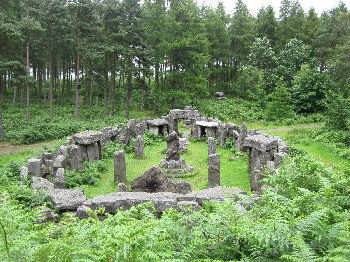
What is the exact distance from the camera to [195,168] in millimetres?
26156

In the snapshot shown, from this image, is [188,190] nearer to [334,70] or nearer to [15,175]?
[15,175]

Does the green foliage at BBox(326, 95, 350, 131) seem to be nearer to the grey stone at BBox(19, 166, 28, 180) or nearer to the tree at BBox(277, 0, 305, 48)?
the grey stone at BBox(19, 166, 28, 180)

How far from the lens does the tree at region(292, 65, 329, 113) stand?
45844 mm

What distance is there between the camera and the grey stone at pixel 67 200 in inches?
617

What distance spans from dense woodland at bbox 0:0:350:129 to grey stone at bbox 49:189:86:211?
18.3m

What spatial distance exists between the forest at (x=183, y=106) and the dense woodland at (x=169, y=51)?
0.17 m

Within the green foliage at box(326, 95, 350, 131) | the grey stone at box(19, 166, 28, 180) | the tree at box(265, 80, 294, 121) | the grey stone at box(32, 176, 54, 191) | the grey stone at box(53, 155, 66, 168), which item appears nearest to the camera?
the grey stone at box(32, 176, 54, 191)

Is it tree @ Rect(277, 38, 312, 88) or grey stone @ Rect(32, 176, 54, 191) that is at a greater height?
tree @ Rect(277, 38, 312, 88)

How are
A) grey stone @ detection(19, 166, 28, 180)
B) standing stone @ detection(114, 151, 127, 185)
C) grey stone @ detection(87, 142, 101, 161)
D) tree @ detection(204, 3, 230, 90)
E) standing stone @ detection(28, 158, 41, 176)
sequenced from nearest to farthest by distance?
grey stone @ detection(19, 166, 28, 180) → standing stone @ detection(28, 158, 41, 176) → standing stone @ detection(114, 151, 127, 185) → grey stone @ detection(87, 142, 101, 161) → tree @ detection(204, 3, 230, 90)

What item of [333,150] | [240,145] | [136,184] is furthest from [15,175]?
[333,150]

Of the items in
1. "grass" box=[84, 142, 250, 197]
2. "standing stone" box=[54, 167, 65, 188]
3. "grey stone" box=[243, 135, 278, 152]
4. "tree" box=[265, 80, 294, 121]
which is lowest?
"grass" box=[84, 142, 250, 197]

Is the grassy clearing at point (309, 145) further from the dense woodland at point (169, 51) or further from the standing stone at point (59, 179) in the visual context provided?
the standing stone at point (59, 179)

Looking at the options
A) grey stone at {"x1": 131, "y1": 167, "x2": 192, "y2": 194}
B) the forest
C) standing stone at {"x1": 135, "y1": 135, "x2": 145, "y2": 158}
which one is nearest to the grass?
the forest

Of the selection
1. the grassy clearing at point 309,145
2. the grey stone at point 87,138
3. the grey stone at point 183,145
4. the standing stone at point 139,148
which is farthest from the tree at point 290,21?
the grey stone at point 87,138
